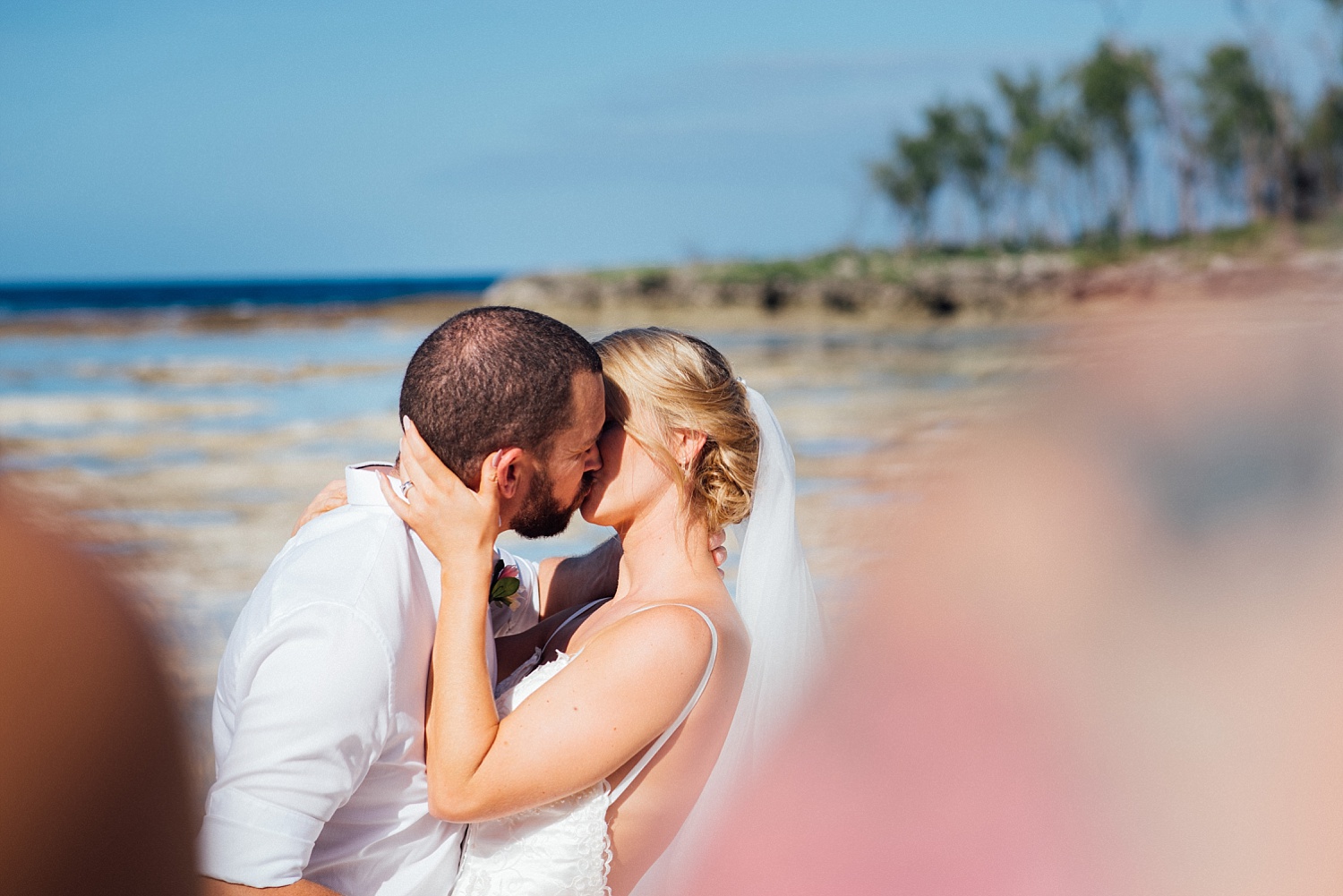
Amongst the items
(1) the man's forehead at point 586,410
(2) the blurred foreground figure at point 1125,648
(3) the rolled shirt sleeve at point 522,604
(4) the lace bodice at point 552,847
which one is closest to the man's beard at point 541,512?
(1) the man's forehead at point 586,410

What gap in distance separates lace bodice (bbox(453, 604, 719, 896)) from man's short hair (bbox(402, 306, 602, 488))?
57 cm

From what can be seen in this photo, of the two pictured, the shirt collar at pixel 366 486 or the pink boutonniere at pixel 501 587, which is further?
the pink boutonniere at pixel 501 587

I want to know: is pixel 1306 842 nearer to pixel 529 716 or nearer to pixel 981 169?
pixel 529 716

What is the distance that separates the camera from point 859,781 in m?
0.71

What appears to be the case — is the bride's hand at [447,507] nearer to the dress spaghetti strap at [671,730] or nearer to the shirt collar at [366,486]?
the shirt collar at [366,486]

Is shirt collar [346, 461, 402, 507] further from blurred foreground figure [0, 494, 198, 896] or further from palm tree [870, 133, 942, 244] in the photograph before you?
palm tree [870, 133, 942, 244]

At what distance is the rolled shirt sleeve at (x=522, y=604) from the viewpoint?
3193mm

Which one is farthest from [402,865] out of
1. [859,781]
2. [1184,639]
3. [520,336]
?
[1184,639]

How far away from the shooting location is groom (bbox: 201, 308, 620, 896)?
6.64 feet

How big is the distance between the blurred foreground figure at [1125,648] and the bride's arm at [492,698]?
1.66 m

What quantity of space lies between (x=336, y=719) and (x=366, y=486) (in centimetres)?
58

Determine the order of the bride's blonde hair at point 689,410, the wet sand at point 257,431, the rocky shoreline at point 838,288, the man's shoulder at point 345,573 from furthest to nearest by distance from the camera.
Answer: the rocky shoreline at point 838,288 → the bride's blonde hair at point 689,410 → the man's shoulder at point 345,573 → the wet sand at point 257,431

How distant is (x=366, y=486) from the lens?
8.18 ft

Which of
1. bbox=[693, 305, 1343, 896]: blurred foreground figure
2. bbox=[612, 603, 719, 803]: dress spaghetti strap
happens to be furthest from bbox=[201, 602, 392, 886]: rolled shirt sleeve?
bbox=[693, 305, 1343, 896]: blurred foreground figure
